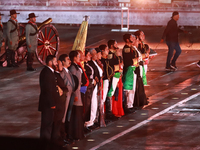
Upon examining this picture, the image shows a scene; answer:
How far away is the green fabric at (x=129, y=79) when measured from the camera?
8500 millimetres

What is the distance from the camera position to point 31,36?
44.0 ft

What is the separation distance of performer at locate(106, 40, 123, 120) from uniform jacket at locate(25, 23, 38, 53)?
5.98 meters

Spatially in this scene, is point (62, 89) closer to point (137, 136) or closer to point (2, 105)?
point (137, 136)

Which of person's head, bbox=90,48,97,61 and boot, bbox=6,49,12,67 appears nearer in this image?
person's head, bbox=90,48,97,61

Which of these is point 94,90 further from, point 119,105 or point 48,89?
point 48,89

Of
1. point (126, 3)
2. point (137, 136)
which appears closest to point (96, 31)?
point (126, 3)

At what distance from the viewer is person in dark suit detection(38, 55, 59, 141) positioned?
227 inches

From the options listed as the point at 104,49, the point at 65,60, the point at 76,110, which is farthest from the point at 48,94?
the point at 104,49

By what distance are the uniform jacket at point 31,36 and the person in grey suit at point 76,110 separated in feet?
23.0

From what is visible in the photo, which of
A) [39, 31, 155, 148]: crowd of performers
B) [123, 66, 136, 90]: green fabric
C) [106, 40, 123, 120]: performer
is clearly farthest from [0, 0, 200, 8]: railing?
[106, 40, 123, 120]: performer

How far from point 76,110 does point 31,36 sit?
7.34 m

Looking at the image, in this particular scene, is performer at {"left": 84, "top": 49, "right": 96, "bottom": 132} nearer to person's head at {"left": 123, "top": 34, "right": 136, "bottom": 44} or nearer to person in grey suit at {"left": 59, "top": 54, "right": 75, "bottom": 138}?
person in grey suit at {"left": 59, "top": 54, "right": 75, "bottom": 138}

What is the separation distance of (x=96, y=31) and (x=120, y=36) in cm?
260

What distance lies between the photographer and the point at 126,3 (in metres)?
28.2
